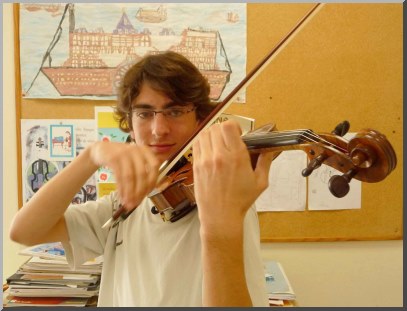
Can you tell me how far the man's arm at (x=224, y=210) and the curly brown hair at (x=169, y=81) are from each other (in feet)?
1.15

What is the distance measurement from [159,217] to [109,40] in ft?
2.72

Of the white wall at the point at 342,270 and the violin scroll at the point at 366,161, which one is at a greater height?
the violin scroll at the point at 366,161

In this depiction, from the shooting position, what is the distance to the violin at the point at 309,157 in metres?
0.59

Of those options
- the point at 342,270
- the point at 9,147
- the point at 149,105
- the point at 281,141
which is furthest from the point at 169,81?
the point at 342,270

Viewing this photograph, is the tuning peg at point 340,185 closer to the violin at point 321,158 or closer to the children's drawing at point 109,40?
the violin at point 321,158

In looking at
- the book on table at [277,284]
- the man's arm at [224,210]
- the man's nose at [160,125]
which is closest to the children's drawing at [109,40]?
the man's nose at [160,125]

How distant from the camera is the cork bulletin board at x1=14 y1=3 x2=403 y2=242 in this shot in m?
1.36

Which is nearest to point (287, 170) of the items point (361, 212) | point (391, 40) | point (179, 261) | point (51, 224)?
point (361, 212)

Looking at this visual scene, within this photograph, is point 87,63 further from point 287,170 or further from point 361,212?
point 361,212

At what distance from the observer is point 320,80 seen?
139 cm

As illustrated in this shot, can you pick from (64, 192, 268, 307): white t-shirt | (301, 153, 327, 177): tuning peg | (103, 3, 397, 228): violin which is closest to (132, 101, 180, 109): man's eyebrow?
(103, 3, 397, 228): violin

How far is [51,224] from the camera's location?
761 mm

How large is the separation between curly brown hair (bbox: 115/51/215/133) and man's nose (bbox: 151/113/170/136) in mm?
54

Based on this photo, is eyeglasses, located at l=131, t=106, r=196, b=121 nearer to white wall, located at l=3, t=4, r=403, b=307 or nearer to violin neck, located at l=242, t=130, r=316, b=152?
violin neck, located at l=242, t=130, r=316, b=152
